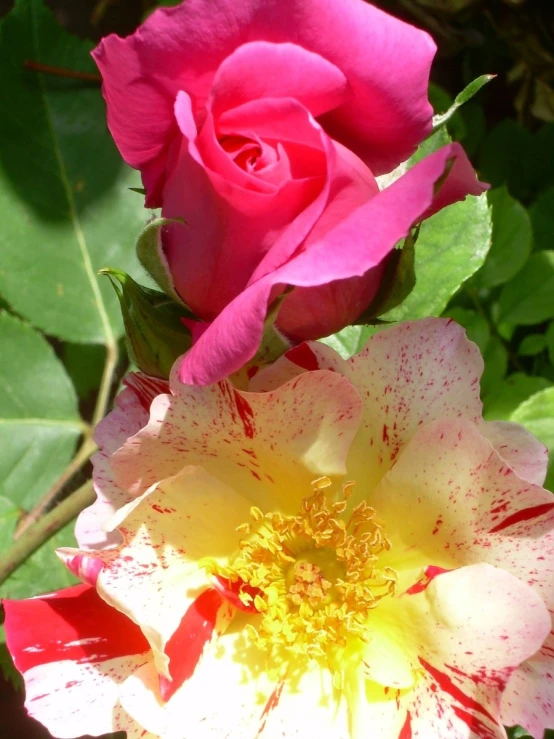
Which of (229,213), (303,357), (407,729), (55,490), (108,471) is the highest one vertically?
(229,213)

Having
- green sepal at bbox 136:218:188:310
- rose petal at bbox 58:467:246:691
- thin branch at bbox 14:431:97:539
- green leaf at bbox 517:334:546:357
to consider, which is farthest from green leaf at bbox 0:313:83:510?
green leaf at bbox 517:334:546:357

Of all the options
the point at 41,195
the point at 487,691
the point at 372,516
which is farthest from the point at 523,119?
the point at 487,691

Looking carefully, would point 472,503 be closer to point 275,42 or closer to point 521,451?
point 521,451

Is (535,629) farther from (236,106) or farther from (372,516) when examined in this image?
(236,106)

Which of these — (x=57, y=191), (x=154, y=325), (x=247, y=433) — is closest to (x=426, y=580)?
(x=247, y=433)

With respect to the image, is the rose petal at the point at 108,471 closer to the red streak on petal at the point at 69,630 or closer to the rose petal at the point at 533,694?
the red streak on petal at the point at 69,630

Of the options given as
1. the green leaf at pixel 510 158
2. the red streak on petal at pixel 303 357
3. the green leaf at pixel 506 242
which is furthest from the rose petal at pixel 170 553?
the green leaf at pixel 510 158
